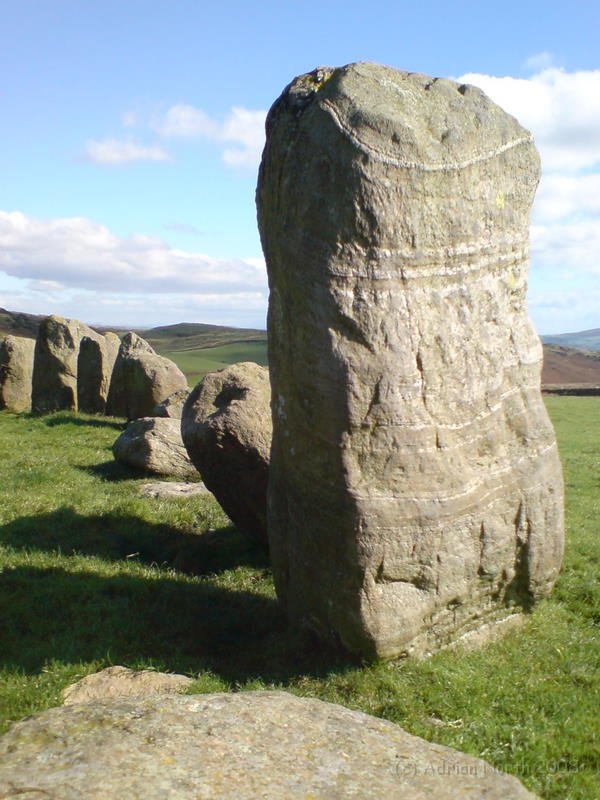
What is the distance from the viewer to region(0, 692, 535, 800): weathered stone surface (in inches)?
152

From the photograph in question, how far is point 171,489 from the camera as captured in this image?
1344 centimetres

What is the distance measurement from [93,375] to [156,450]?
11.2 meters

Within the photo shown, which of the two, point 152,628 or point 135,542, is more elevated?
point 135,542

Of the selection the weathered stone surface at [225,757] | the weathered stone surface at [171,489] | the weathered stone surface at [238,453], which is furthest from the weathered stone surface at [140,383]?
the weathered stone surface at [225,757]

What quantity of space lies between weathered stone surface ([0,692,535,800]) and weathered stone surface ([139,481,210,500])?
326 inches

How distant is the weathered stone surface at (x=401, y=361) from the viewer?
6.79m

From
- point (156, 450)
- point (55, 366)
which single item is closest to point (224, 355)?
point (55, 366)

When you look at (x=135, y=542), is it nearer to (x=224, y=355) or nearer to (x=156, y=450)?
(x=156, y=450)

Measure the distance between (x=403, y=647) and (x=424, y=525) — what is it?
106cm

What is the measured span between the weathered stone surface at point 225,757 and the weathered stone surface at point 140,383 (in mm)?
17279

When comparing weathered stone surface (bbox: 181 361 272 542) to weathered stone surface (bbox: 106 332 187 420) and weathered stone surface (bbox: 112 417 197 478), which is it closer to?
weathered stone surface (bbox: 112 417 197 478)

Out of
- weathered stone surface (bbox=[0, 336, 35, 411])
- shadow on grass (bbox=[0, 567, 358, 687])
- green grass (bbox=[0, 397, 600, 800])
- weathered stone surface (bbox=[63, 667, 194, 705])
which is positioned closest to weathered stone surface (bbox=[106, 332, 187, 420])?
weathered stone surface (bbox=[0, 336, 35, 411])

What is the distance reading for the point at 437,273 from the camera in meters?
7.11

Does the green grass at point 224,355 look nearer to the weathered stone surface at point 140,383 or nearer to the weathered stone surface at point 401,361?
the weathered stone surface at point 140,383
